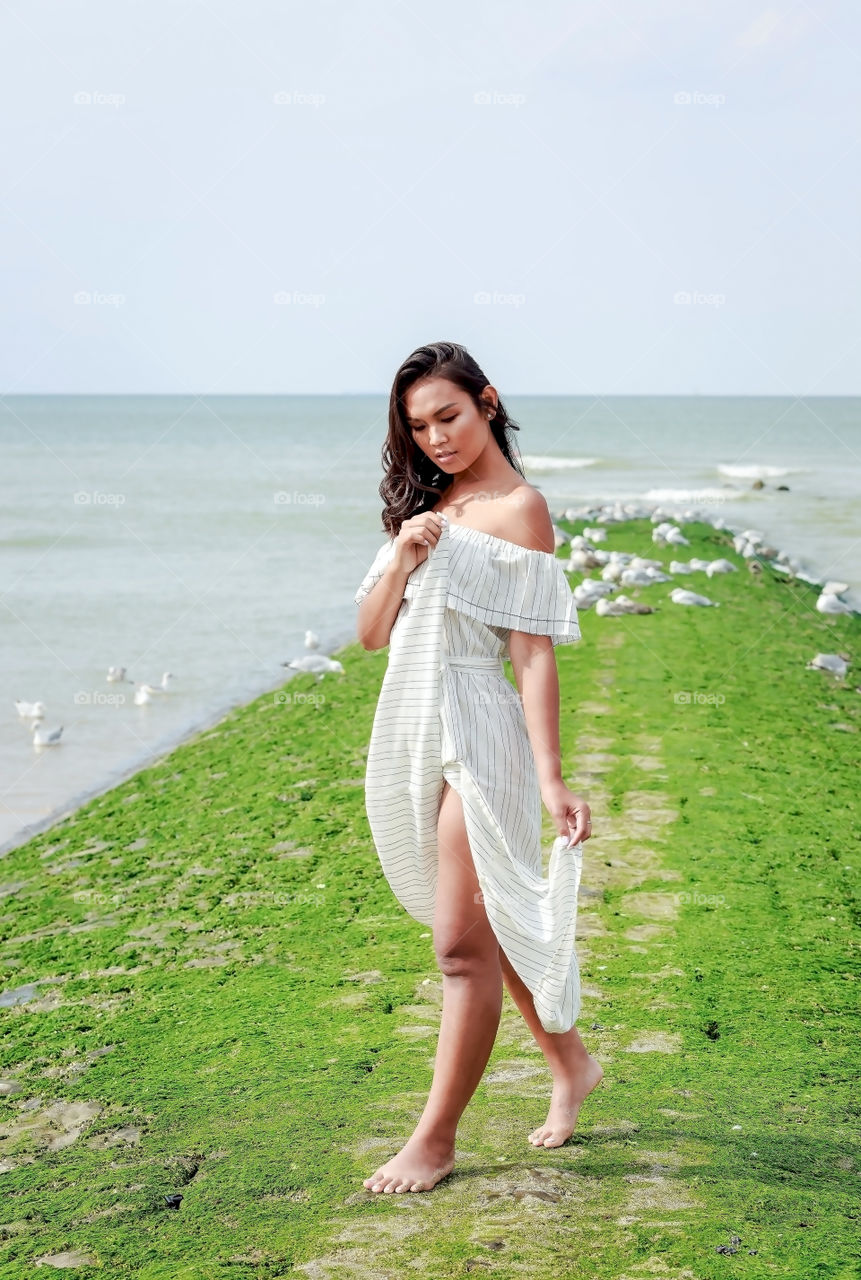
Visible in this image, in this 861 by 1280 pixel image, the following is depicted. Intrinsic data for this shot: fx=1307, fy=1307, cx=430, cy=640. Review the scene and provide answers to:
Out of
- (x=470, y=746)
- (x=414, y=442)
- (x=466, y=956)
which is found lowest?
(x=466, y=956)

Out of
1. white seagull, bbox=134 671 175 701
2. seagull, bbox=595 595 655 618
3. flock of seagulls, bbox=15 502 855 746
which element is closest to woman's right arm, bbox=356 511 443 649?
flock of seagulls, bbox=15 502 855 746

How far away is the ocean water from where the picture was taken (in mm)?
10484

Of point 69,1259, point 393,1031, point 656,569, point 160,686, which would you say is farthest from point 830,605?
point 69,1259

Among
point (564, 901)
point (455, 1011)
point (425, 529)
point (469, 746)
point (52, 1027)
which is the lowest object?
point (52, 1027)

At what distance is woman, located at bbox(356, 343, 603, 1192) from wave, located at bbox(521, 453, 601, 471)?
4053cm

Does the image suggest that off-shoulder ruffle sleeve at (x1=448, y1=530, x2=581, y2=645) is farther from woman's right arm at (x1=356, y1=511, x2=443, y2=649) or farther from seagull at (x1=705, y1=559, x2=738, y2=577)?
seagull at (x1=705, y1=559, x2=738, y2=577)

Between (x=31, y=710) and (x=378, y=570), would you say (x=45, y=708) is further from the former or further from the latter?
(x=378, y=570)

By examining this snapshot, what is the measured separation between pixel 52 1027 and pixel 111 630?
10149 millimetres

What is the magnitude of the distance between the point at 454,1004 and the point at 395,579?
1.02 m

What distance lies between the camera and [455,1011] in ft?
10.1

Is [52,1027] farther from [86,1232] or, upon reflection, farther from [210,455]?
[210,455]

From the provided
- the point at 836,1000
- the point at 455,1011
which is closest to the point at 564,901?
the point at 455,1011

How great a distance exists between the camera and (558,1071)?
3328 millimetres

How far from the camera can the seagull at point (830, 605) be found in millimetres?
Answer: 12102
